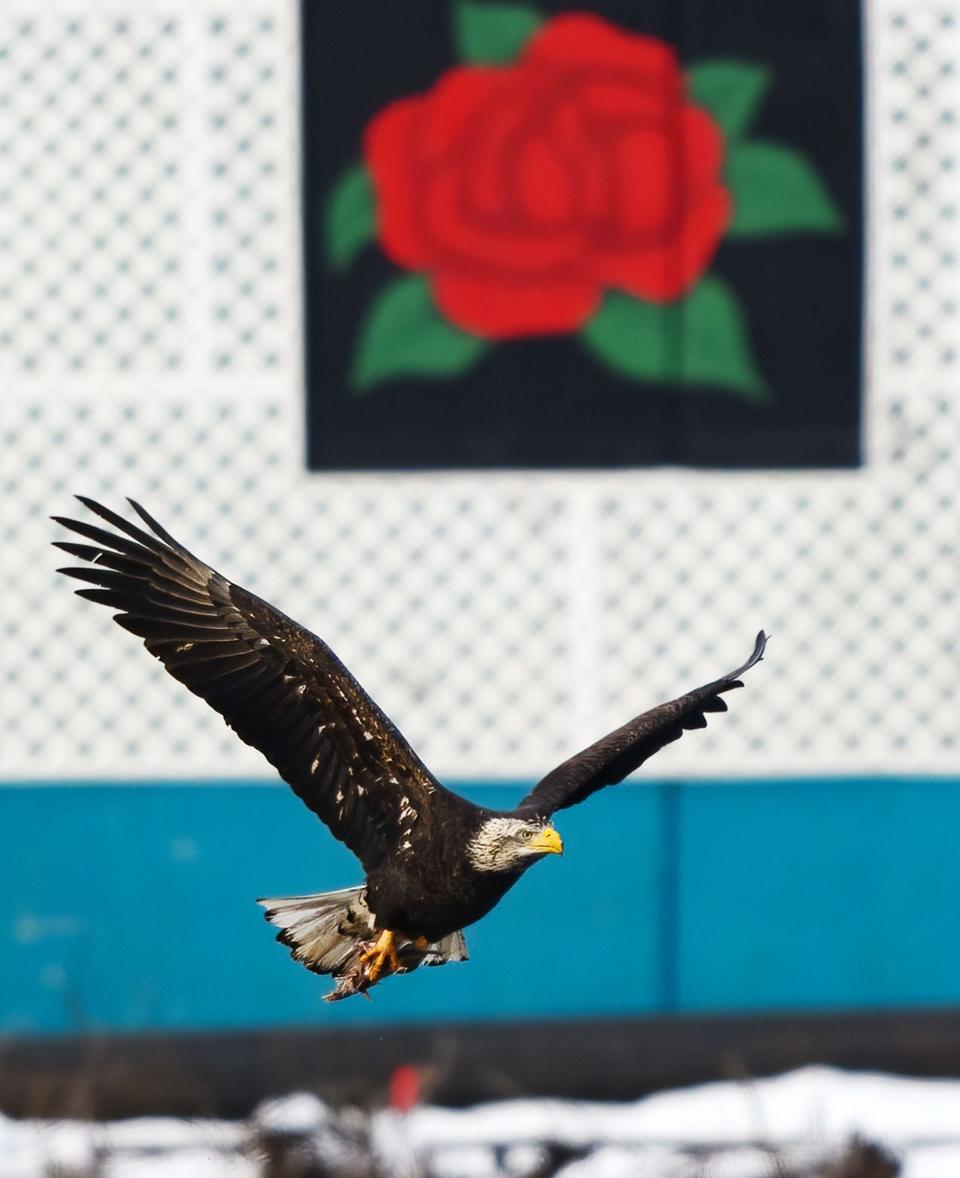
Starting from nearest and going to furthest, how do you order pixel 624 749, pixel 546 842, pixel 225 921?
pixel 546 842
pixel 624 749
pixel 225 921

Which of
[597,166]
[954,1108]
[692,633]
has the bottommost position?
[954,1108]

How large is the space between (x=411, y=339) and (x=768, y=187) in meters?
1.02

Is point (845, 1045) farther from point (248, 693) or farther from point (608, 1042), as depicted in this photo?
point (248, 693)

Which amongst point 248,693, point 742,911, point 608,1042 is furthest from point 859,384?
point 248,693

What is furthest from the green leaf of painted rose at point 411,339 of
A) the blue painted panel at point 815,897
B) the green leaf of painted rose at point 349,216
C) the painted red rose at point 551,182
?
the blue painted panel at point 815,897

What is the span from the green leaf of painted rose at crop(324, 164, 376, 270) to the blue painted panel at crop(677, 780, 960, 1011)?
1.68 meters

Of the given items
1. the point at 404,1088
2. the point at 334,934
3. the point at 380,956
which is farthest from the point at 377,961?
the point at 404,1088

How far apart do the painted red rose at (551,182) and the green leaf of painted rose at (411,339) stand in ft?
0.13

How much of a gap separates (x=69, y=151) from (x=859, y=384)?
2194 mm

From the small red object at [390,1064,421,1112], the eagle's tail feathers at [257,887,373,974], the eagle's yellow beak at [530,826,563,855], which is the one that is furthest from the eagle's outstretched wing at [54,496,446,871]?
the small red object at [390,1064,421,1112]

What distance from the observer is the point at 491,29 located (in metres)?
6.57

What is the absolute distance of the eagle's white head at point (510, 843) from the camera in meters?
3.36

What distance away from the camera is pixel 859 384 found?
6.72m

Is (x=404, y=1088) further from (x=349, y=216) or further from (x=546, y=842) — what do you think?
(x=546, y=842)
